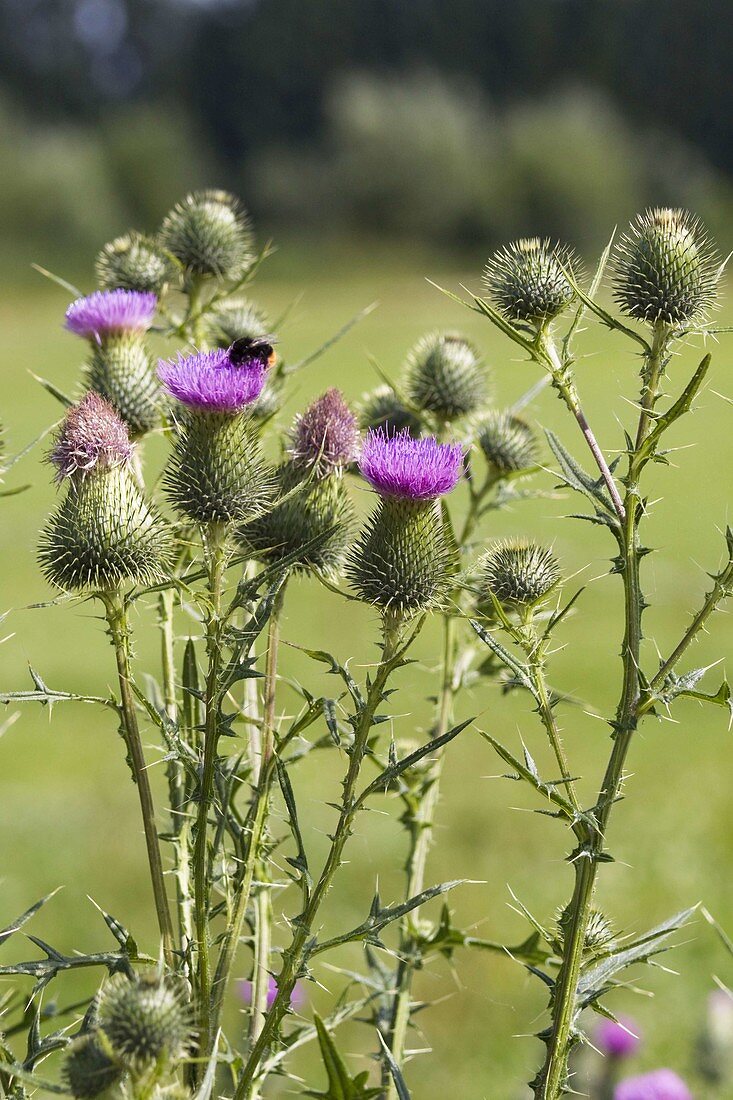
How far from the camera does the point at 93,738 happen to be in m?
9.92

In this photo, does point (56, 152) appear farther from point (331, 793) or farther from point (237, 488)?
point (237, 488)

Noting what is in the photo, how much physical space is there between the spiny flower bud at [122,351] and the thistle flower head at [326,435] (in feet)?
1.11

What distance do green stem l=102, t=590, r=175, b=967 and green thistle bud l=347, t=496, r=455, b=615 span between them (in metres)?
0.36

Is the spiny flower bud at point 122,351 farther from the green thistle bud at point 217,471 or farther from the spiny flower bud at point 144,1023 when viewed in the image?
the spiny flower bud at point 144,1023

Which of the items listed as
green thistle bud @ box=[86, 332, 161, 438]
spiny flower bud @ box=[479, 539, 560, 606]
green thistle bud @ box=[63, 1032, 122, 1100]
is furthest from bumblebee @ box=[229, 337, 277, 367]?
green thistle bud @ box=[63, 1032, 122, 1100]

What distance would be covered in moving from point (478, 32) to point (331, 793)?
86.1 m

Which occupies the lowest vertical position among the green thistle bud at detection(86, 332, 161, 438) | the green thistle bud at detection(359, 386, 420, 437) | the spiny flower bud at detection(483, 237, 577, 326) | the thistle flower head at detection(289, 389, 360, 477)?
the thistle flower head at detection(289, 389, 360, 477)

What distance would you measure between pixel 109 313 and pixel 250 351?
49 cm

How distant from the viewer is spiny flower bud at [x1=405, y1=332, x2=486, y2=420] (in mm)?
2795

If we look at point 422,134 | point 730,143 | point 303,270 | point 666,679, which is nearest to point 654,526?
point 666,679

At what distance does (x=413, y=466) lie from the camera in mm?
1815

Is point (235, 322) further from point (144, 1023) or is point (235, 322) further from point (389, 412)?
point (144, 1023)

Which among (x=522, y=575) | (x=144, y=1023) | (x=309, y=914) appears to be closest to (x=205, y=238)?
(x=522, y=575)

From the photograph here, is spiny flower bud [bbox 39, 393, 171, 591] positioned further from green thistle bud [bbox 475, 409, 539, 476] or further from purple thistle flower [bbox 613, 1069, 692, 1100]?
purple thistle flower [bbox 613, 1069, 692, 1100]
